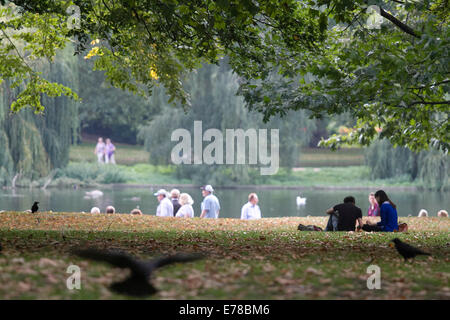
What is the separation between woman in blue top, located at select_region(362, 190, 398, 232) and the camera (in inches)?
490

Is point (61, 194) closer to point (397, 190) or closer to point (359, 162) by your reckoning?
point (397, 190)

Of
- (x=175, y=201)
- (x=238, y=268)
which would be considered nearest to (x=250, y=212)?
(x=175, y=201)

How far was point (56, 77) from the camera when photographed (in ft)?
96.8

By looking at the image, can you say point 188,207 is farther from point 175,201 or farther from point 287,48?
point 287,48

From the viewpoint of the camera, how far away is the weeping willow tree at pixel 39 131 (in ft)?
89.1

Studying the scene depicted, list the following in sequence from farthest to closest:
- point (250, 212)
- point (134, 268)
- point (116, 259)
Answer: point (250, 212), point (116, 259), point (134, 268)

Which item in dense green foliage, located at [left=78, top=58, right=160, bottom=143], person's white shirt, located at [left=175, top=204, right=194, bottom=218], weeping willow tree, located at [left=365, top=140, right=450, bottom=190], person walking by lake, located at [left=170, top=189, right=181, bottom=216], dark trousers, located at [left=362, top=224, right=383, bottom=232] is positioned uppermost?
dense green foliage, located at [left=78, top=58, right=160, bottom=143]

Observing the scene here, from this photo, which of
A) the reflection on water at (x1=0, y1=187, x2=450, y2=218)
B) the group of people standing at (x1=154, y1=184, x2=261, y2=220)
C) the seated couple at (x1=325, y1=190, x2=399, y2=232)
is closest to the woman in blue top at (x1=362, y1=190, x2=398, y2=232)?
the seated couple at (x1=325, y1=190, x2=399, y2=232)

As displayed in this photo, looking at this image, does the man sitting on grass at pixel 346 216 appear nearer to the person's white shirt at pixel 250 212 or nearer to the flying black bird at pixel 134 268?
the person's white shirt at pixel 250 212

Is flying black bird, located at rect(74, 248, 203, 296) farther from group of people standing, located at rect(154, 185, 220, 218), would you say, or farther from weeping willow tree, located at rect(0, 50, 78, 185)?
weeping willow tree, located at rect(0, 50, 78, 185)

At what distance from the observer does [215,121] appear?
35.6m

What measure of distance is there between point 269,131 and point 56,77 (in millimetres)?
11912

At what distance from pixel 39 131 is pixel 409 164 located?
19019mm

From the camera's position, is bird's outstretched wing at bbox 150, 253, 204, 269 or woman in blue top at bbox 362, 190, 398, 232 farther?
woman in blue top at bbox 362, 190, 398, 232
